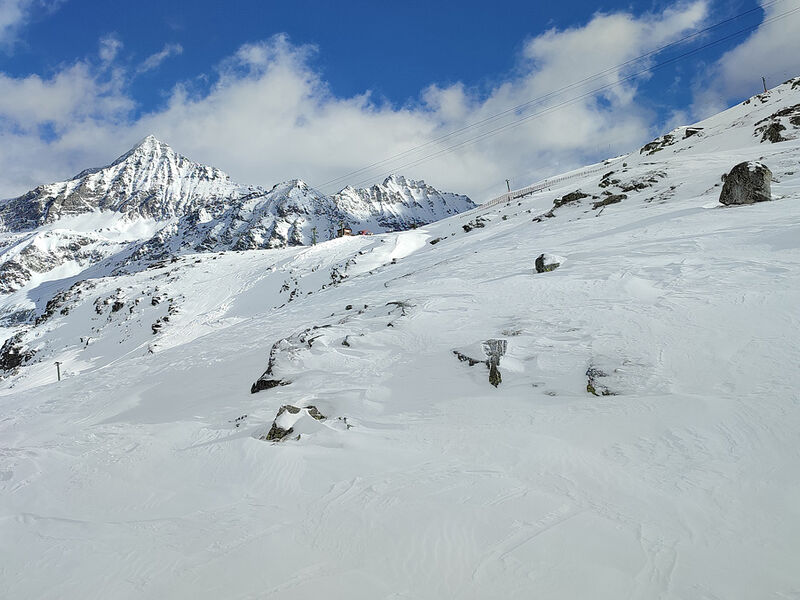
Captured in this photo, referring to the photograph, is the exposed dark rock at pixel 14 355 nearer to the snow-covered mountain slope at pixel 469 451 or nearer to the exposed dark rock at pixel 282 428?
the snow-covered mountain slope at pixel 469 451

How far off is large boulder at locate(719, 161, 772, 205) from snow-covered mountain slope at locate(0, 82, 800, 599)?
9.10 ft

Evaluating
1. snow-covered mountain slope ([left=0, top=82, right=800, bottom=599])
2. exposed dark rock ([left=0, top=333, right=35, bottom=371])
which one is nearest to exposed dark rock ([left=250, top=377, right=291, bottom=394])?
snow-covered mountain slope ([left=0, top=82, right=800, bottom=599])

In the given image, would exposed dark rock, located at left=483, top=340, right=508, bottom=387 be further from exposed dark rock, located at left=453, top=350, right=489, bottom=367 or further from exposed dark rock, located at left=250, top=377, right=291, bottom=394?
exposed dark rock, located at left=250, top=377, right=291, bottom=394

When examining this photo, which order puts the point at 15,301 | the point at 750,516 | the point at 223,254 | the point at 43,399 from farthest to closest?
the point at 15,301 < the point at 223,254 < the point at 43,399 < the point at 750,516

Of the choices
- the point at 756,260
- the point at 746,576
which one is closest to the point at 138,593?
the point at 746,576

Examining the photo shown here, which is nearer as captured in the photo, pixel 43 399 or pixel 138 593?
pixel 138 593

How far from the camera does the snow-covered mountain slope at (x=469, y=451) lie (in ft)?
11.1

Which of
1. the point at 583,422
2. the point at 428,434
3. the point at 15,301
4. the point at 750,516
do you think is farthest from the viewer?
the point at 15,301

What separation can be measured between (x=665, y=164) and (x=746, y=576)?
31.6 m

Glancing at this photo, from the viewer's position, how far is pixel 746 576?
289 cm

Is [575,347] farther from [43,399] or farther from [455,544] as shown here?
[43,399]

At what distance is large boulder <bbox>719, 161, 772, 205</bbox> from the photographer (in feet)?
49.3

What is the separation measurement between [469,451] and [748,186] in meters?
17.3

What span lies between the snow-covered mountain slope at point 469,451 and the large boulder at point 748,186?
9.10 feet
